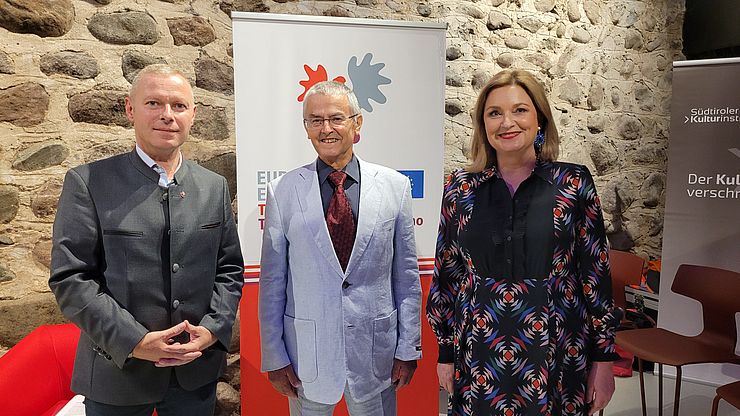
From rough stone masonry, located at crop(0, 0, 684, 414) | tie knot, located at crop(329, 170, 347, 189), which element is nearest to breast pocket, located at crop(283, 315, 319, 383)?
tie knot, located at crop(329, 170, 347, 189)

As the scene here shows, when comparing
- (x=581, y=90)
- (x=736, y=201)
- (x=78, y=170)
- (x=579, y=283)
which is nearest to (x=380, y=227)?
(x=579, y=283)

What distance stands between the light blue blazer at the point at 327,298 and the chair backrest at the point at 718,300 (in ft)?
6.58

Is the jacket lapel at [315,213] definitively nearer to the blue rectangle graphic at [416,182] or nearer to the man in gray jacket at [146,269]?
the man in gray jacket at [146,269]

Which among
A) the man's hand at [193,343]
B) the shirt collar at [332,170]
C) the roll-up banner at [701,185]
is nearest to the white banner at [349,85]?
the shirt collar at [332,170]

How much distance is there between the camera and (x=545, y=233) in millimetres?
1587

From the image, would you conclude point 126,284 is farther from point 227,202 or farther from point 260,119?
point 260,119

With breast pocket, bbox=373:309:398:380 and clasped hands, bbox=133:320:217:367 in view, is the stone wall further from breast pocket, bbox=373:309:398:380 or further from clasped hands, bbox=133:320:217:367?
breast pocket, bbox=373:309:398:380

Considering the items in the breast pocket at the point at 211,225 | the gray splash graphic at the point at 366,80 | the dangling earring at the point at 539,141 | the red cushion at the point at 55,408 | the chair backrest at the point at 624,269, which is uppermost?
the gray splash graphic at the point at 366,80

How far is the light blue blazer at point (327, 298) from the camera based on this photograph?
1774mm

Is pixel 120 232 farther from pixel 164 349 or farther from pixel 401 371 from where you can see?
pixel 401 371

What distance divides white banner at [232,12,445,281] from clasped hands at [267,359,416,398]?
64 cm

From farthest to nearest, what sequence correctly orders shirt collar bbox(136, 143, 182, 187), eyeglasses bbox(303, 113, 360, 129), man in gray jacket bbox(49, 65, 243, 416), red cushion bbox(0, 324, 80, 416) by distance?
red cushion bbox(0, 324, 80, 416) → eyeglasses bbox(303, 113, 360, 129) → shirt collar bbox(136, 143, 182, 187) → man in gray jacket bbox(49, 65, 243, 416)

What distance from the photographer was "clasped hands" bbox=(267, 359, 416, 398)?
182 centimetres

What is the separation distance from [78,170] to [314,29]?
1.17 metres
